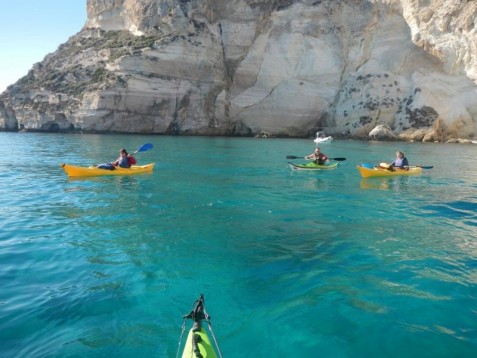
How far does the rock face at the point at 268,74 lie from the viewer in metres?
42.4

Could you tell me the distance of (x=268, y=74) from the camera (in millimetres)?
49281

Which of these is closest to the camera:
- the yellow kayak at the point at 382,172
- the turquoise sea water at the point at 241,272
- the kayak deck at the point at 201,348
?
the kayak deck at the point at 201,348

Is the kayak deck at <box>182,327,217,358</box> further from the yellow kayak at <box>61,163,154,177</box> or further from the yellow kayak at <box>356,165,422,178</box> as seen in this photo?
the yellow kayak at <box>356,165,422,178</box>

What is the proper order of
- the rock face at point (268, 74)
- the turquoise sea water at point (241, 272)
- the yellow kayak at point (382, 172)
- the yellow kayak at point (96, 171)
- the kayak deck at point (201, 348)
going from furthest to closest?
the rock face at point (268, 74) → the yellow kayak at point (382, 172) → the yellow kayak at point (96, 171) → the turquoise sea water at point (241, 272) → the kayak deck at point (201, 348)

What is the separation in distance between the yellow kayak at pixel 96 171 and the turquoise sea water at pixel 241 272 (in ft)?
8.46

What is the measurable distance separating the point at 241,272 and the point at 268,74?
45.2m

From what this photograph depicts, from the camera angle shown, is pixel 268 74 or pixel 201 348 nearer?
pixel 201 348

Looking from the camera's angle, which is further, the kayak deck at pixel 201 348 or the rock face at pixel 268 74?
the rock face at pixel 268 74

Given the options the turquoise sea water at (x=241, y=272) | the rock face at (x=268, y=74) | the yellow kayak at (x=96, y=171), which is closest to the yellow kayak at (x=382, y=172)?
the turquoise sea water at (x=241, y=272)

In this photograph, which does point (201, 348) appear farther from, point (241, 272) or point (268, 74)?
point (268, 74)

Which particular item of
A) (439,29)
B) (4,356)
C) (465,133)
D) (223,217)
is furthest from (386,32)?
(4,356)

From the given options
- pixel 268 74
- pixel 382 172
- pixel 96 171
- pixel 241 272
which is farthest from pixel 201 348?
pixel 268 74

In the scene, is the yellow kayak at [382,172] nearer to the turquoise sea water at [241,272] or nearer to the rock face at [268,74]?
the turquoise sea water at [241,272]

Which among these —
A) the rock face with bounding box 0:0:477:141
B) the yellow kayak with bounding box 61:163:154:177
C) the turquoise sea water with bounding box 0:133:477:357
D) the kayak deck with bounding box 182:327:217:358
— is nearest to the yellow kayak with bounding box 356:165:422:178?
the turquoise sea water with bounding box 0:133:477:357
